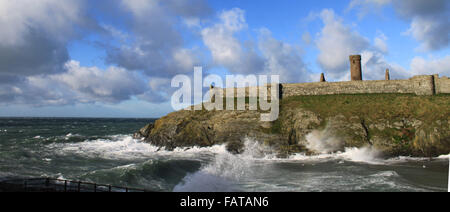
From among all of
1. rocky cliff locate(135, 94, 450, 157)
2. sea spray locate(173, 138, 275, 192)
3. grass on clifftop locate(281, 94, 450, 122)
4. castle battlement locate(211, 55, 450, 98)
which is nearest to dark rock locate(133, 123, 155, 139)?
rocky cliff locate(135, 94, 450, 157)

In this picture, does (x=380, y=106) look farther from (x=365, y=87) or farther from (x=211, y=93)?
(x=211, y=93)

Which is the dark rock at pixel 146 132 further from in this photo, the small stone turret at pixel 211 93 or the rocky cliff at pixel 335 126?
the small stone turret at pixel 211 93


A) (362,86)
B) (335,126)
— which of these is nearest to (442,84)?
(362,86)

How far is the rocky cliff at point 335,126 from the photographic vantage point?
33.2 metres

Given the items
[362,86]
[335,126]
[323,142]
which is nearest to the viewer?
[323,142]

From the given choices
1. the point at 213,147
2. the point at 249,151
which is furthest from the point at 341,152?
the point at 213,147

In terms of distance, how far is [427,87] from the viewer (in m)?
43.2

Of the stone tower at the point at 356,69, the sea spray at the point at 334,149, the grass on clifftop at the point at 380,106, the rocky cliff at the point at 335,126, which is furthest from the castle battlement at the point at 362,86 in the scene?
the sea spray at the point at 334,149

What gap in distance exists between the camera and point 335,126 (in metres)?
37.3

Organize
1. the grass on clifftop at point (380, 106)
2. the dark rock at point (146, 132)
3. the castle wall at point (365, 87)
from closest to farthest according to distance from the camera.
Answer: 1. the grass on clifftop at point (380, 106)
2. the castle wall at point (365, 87)
3. the dark rock at point (146, 132)

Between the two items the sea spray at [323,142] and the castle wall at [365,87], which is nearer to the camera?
the sea spray at [323,142]

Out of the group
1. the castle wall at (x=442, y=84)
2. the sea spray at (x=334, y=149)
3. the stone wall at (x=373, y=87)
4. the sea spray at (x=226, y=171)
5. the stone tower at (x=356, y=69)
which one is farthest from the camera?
the stone tower at (x=356, y=69)

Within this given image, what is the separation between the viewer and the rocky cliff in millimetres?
33219
